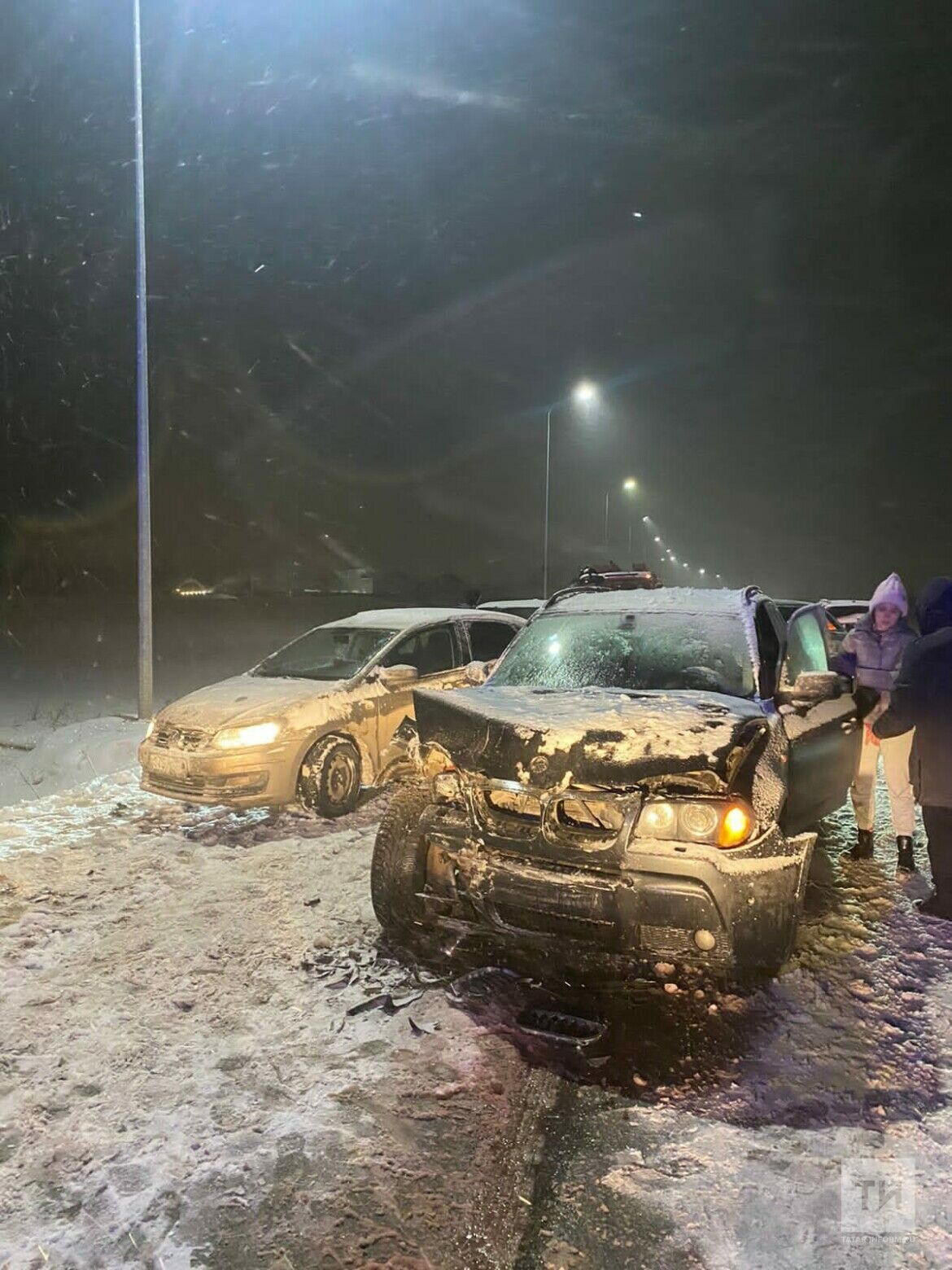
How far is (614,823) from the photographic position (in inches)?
144

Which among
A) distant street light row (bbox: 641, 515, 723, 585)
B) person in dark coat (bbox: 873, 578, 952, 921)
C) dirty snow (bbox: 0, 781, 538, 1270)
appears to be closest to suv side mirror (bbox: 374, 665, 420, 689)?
dirty snow (bbox: 0, 781, 538, 1270)

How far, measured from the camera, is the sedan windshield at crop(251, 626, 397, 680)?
24.7 feet

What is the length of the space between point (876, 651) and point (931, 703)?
157cm

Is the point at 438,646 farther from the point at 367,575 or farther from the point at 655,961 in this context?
the point at 367,575

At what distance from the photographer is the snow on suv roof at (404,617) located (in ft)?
26.0

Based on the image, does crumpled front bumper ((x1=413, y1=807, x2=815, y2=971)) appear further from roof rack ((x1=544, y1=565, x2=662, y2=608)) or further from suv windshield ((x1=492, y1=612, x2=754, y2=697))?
roof rack ((x1=544, y1=565, x2=662, y2=608))

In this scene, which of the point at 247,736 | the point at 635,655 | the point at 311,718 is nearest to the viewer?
the point at 635,655

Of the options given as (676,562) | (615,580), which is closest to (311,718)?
(615,580)

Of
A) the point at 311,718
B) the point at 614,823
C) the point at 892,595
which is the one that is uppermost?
the point at 892,595

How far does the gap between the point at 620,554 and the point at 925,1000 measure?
72.2m

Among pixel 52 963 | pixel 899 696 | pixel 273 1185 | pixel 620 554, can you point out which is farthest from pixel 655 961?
pixel 620 554

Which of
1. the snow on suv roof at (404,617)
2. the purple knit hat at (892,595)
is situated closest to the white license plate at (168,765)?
the snow on suv roof at (404,617)

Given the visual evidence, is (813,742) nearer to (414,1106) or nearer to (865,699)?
(865,699)

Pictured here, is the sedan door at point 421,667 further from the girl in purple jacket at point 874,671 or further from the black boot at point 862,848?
the black boot at point 862,848
